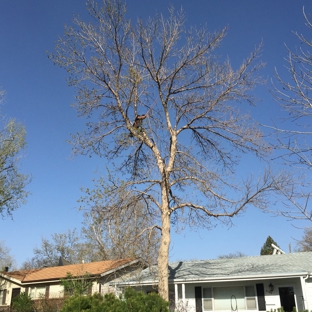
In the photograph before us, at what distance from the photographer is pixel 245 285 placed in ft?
52.5

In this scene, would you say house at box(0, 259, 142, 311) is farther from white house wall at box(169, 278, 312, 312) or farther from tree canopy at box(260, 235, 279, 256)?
tree canopy at box(260, 235, 279, 256)

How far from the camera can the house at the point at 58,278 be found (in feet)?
67.2

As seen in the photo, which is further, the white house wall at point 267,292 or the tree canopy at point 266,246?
the tree canopy at point 266,246

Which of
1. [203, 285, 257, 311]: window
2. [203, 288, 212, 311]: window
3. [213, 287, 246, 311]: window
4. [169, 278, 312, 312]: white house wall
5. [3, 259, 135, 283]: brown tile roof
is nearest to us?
[169, 278, 312, 312]: white house wall

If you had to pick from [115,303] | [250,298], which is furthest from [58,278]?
[115,303]

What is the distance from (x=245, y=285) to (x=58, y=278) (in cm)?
1228

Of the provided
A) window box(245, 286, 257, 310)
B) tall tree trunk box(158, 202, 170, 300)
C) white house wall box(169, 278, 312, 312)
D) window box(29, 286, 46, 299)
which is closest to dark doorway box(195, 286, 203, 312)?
white house wall box(169, 278, 312, 312)

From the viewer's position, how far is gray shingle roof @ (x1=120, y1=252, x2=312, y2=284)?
49.2 ft

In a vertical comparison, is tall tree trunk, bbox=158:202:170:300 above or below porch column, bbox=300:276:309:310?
above

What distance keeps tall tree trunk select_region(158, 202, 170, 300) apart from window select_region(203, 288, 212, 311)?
500 cm

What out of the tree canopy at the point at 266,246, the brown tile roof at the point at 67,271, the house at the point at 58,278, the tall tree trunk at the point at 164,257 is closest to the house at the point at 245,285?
the tall tree trunk at the point at 164,257

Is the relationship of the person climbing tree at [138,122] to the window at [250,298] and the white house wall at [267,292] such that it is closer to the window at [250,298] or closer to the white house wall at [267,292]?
the white house wall at [267,292]

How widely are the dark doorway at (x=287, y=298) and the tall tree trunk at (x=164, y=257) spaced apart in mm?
6118

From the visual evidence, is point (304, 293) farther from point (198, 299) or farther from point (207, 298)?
point (198, 299)
